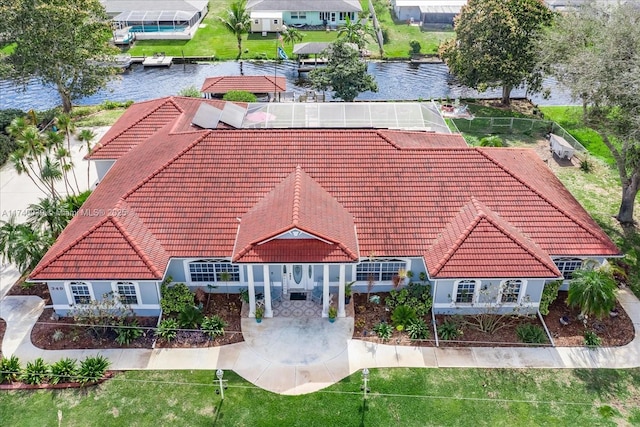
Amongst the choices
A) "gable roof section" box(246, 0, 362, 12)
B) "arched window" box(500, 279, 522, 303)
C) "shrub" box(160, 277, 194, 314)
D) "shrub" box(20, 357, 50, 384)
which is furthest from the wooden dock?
"arched window" box(500, 279, 522, 303)

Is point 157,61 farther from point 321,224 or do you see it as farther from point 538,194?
point 538,194

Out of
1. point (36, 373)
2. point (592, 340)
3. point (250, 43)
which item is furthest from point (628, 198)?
point (250, 43)

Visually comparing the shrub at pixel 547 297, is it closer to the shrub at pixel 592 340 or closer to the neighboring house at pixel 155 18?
the shrub at pixel 592 340

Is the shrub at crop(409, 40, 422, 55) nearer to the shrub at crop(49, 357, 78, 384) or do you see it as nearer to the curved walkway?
the curved walkway

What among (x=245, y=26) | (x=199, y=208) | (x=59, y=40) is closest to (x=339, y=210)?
(x=199, y=208)

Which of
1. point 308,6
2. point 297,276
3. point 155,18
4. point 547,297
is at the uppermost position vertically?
point 308,6

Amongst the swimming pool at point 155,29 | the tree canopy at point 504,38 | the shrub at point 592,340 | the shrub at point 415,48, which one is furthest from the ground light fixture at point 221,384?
the swimming pool at point 155,29

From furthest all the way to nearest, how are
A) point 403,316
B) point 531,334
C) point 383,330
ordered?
point 403,316 → point 383,330 → point 531,334
